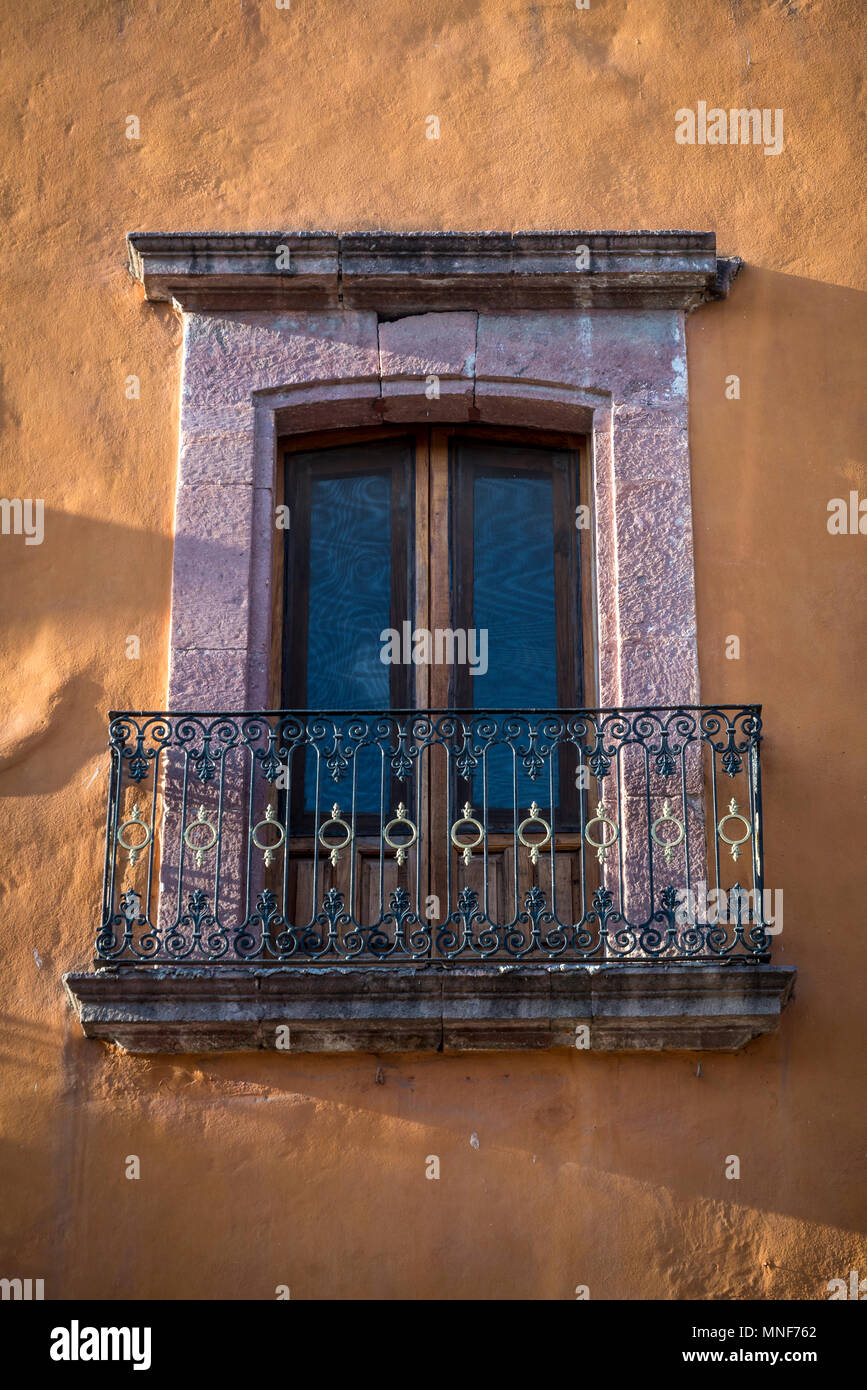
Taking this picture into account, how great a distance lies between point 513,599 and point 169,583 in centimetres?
137

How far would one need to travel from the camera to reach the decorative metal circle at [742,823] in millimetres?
7109

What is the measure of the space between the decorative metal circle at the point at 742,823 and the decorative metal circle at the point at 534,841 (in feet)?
2.11

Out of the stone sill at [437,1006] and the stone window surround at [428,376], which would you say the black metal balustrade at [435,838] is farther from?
the stone window surround at [428,376]

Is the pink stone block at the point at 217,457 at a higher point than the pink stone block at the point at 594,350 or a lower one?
lower

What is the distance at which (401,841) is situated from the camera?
739cm

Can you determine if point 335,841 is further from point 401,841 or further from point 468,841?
point 468,841

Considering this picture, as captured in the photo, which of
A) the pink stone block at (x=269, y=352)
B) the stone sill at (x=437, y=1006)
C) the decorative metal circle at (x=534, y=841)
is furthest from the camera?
the pink stone block at (x=269, y=352)

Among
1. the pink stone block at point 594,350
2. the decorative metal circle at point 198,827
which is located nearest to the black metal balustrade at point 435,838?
the decorative metal circle at point 198,827

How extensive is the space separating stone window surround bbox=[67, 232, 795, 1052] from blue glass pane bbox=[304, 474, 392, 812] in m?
0.26

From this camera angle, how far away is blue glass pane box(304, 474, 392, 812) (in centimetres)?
773

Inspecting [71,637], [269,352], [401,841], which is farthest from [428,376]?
[401,841]

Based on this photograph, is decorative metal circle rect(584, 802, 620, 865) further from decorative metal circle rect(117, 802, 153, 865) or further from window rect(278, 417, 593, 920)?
decorative metal circle rect(117, 802, 153, 865)

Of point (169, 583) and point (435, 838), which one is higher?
point (169, 583)

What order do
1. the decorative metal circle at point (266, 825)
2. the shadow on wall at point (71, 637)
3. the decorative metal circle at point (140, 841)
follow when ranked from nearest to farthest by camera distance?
1. the decorative metal circle at point (266, 825)
2. the decorative metal circle at point (140, 841)
3. the shadow on wall at point (71, 637)
